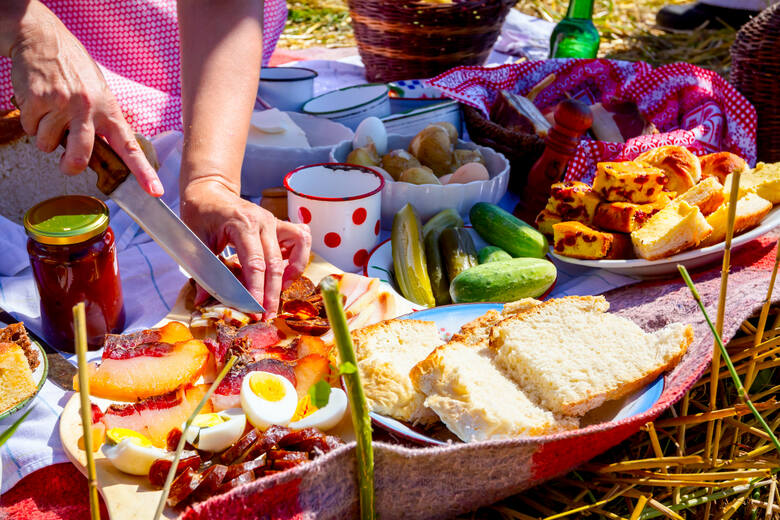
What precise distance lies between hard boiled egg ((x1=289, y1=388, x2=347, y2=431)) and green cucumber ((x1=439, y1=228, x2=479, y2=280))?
0.51m

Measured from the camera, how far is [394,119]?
6.51 feet

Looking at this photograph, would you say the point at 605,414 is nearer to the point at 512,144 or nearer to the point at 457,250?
the point at 457,250

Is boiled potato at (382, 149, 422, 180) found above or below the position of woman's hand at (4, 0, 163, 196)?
below

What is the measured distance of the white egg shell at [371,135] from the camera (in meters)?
1.81

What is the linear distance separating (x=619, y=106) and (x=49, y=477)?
6.01 feet

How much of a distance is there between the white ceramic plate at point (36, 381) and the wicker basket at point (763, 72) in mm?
2014

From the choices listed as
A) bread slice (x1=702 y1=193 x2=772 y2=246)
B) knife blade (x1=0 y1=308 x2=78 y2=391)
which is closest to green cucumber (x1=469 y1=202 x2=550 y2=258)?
bread slice (x1=702 y1=193 x2=772 y2=246)

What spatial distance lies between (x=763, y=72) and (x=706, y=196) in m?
0.79

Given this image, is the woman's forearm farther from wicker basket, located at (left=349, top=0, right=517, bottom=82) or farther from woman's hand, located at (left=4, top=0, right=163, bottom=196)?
wicker basket, located at (left=349, top=0, right=517, bottom=82)

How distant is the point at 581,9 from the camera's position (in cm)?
251

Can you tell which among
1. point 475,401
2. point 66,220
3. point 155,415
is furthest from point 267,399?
point 66,220

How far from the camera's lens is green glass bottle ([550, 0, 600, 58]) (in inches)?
98.3

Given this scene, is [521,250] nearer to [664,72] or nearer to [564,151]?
[564,151]

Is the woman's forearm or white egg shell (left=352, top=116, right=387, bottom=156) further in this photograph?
white egg shell (left=352, top=116, right=387, bottom=156)
